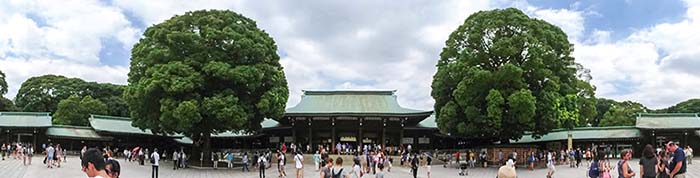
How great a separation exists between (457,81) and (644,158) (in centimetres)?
2423

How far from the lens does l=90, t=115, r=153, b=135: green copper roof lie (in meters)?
43.1

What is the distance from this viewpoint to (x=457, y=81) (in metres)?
34.2

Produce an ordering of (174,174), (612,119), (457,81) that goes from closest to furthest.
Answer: (174,174), (457,81), (612,119)

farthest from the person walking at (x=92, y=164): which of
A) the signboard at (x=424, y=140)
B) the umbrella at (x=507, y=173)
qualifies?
the signboard at (x=424, y=140)

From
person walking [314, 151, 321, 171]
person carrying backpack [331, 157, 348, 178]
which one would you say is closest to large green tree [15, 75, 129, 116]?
person walking [314, 151, 321, 171]

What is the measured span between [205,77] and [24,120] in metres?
19.5

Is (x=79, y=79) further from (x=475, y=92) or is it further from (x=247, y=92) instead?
(x=475, y=92)

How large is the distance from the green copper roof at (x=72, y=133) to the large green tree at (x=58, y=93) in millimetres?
18386

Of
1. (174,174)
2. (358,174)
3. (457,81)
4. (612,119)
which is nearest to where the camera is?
(358,174)

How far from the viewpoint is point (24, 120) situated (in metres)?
42.4

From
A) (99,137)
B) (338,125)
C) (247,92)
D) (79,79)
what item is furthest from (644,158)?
(79,79)

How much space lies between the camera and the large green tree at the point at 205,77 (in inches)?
1165

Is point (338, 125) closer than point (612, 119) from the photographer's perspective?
Yes

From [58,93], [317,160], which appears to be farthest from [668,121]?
[58,93]
